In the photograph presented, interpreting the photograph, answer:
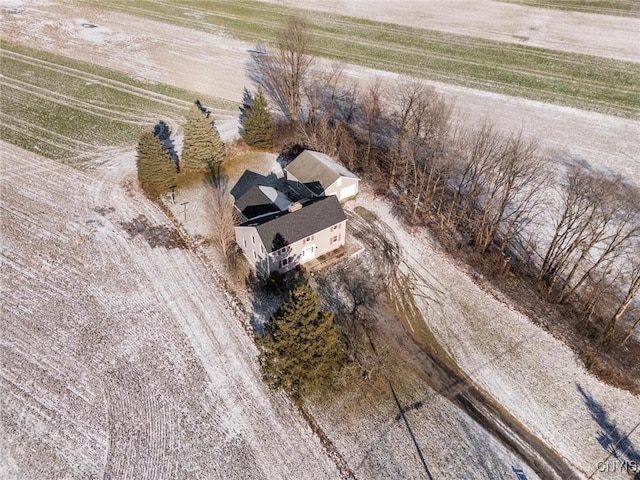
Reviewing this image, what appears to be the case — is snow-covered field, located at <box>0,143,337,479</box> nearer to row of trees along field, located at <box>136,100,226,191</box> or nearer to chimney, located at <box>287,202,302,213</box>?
row of trees along field, located at <box>136,100,226,191</box>

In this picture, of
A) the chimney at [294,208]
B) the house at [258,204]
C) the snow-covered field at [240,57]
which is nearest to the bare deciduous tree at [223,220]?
the house at [258,204]

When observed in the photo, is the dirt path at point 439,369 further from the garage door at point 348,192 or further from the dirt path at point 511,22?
the dirt path at point 511,22

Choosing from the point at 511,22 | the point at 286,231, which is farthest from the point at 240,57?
the point at 511,22

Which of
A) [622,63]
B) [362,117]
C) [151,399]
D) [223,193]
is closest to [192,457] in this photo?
[151,399]

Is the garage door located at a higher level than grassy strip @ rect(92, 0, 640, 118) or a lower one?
lower

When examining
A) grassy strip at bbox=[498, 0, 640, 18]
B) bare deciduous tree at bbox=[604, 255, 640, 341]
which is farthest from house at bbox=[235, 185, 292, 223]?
grassy strip at bbox=[498, 0, 640, 18]

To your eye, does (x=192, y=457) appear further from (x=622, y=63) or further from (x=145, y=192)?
(x=622, y=63)

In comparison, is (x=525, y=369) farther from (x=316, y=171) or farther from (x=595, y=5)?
(x=595, y=5)
